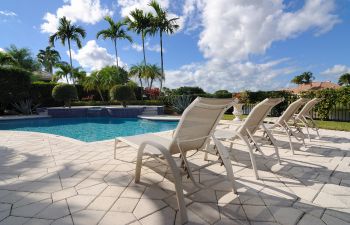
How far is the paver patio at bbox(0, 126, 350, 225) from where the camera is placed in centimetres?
205

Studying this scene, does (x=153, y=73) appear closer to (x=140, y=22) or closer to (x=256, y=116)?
(x=140, y=22)

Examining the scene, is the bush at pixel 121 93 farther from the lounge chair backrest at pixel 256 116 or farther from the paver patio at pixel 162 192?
the lounge chair backrest at pixel 256 116

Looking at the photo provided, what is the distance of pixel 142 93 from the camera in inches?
966

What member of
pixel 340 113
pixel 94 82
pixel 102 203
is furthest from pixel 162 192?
pixel 94 82

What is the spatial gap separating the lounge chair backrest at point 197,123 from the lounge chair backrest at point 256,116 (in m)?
0.99

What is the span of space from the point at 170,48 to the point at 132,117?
11.7m

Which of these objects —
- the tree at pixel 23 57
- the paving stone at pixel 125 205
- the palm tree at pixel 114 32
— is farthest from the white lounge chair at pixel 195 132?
the tree at pixel 23 57

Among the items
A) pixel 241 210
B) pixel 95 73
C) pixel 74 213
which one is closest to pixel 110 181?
pixel 74 213

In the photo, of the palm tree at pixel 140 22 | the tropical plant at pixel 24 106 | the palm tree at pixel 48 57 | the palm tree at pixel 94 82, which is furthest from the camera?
the palm tree at pixel 48 57

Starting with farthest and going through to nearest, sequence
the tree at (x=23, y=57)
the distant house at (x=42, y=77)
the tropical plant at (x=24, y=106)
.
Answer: the tree at (x=23, y=57) → the distant house at (x=42, y=77) → the tropical plant at (x=24, y=106)

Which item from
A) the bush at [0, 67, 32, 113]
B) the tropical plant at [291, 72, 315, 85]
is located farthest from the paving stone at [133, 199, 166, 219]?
the tropical plant at [291, 72, 315, 85]

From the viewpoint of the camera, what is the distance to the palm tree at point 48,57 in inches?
1770

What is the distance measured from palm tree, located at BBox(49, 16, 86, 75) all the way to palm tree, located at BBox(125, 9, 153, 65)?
7.28m

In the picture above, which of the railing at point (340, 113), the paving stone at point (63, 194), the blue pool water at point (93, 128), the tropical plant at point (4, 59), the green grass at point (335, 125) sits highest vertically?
the tropical plant at point (4, 59)
